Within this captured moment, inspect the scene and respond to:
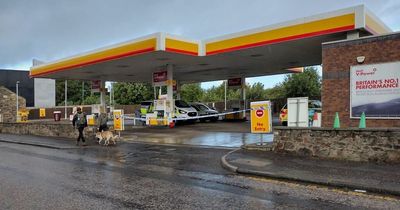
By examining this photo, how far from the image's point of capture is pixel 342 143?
10.7 m

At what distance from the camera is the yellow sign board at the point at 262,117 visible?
520 inches

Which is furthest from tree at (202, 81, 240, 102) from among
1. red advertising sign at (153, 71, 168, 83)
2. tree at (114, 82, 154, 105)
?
red advertising sign at (153, 71, 168, 83)

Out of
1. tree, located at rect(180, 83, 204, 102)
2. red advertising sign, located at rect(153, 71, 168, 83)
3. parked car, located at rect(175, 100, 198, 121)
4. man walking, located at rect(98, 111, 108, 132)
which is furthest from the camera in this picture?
tree, located at rect(180, 83, 204, 102)

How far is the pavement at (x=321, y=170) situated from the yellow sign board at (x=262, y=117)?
162cm

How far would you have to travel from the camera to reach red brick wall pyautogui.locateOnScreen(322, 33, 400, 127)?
40.5 ft

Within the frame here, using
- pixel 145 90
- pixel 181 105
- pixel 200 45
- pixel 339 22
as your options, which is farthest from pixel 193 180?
pixel 145 90

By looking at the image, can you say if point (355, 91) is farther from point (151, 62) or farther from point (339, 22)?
point (151, 62)

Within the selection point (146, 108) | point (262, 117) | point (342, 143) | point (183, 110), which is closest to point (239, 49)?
point (262, 117)

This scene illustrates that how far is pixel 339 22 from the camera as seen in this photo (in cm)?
1473

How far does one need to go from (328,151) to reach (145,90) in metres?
63.9

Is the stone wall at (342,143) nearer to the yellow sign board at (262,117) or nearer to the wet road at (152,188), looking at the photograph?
the yellow sign board at (262,117)

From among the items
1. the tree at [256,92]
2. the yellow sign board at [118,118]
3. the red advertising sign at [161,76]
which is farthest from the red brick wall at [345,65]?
the tree at [256,92]

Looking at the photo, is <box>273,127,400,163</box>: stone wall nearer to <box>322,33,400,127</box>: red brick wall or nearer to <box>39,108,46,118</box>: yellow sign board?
<box>322,33,400,127</box>: red brick wall

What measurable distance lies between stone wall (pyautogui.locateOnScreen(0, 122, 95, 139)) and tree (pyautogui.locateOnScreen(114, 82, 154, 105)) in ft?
147
